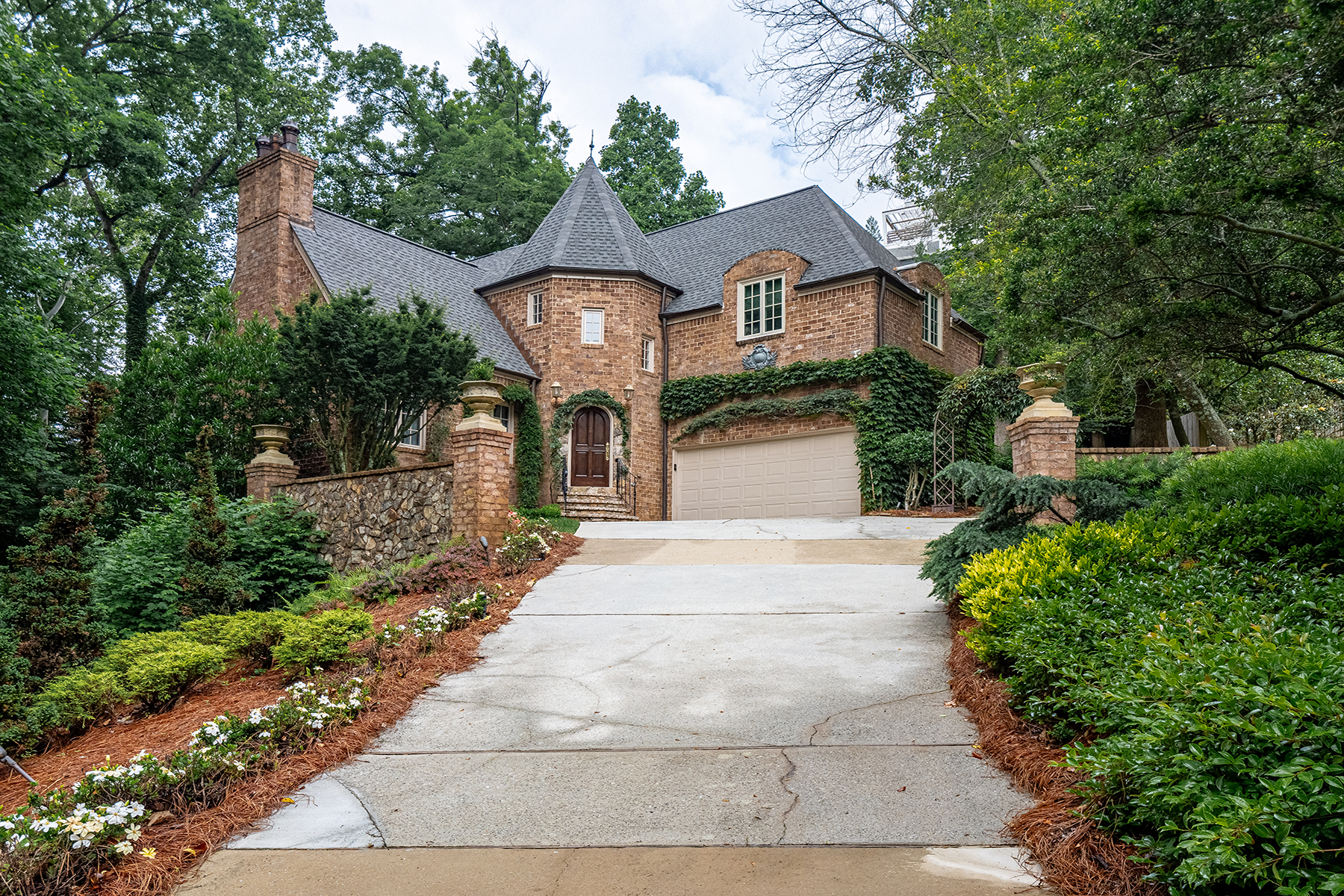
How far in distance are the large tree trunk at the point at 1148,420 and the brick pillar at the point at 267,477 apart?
18.4 meters

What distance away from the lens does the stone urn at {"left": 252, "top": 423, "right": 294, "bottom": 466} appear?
14328 mm

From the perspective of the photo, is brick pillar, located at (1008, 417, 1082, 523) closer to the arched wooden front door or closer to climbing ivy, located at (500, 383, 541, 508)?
the arched wooden front door

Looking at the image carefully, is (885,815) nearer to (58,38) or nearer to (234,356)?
(234,356)

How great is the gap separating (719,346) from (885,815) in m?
17.9

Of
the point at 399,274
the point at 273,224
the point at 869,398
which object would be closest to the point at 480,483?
the point at 869,398

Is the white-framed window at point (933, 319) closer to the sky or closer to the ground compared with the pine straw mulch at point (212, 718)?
closer to the sky

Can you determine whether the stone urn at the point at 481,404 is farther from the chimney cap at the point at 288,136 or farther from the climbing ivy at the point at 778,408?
the chimney cap at the point at 288,136

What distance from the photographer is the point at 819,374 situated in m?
19.4

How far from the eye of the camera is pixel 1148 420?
20.9m

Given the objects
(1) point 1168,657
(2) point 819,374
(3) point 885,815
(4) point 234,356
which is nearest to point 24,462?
(4) point 234,356

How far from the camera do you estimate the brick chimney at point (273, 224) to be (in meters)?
19.2

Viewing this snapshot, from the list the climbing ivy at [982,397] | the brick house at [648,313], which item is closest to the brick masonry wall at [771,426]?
the brick house at [648,313]

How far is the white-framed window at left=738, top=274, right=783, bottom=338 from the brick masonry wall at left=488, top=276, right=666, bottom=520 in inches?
97.5

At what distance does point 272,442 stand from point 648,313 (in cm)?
1001
